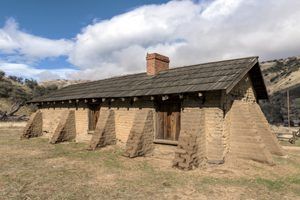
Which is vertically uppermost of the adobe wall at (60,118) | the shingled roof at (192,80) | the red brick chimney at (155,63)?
the red brick chimney at (155,63)

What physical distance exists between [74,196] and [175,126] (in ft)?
20.7

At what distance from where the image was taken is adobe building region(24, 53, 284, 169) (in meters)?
11.1

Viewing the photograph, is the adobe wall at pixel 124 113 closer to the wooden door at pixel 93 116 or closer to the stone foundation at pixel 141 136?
the stone foundation at pixel 141 136

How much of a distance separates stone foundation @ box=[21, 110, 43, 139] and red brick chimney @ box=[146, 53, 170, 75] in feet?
34.2

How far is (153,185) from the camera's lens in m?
8.48

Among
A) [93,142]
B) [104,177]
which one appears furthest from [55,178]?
[93,142]

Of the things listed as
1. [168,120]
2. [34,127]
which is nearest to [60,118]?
[34,127]

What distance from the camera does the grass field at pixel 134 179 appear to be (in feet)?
25.2

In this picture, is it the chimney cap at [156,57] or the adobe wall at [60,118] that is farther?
the adobe wall at [60,118]

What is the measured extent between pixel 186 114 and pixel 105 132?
5179mm

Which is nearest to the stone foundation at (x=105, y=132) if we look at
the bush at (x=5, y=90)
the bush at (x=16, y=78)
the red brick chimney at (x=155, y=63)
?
the red brick chimney at (x=155, y=63)

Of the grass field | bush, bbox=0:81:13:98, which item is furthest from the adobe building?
bush, bbox=0:81:13:98

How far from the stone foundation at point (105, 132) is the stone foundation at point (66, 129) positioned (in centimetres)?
341

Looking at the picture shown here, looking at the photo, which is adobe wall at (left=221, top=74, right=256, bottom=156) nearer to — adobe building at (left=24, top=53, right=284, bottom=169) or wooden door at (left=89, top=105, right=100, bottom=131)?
adobe building at (left=24, top=53, right=284, bottom=169)
